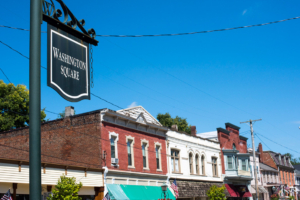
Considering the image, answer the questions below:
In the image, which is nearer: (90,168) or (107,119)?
(90,168)

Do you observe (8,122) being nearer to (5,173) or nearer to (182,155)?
(182,155)

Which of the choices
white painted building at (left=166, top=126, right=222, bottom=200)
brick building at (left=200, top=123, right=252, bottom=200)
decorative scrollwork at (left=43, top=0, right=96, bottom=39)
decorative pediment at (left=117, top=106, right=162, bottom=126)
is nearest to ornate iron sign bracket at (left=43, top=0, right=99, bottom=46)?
decorative scrollwork at (left=43, top=0, right=96, bottom=39)

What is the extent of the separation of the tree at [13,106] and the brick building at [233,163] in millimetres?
22594

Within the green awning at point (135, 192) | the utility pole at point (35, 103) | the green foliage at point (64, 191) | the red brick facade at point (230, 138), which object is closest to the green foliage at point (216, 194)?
the green awning at point (135, 192)

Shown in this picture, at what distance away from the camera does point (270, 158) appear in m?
65.1

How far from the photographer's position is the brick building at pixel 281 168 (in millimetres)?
63531

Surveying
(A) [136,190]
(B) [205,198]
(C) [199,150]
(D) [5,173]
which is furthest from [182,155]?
(D) [5,173]

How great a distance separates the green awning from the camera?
23.7 m

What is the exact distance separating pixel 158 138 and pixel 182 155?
13.4 ft

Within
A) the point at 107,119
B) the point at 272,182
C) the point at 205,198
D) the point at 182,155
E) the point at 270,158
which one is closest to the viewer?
the point at 107,119

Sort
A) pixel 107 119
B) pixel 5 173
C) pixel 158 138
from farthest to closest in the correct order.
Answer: pixel 158 138 → pixel 107 119 → pixel 5 173

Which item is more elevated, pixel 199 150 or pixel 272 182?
pixel 199 150

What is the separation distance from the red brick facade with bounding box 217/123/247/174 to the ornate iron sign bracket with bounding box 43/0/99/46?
37563 mm

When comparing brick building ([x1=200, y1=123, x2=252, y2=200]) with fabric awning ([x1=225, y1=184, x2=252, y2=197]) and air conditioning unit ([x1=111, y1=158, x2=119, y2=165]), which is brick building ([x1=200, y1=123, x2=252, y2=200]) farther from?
air conditioning unit ([x1=111, y1=158, x2=119, y2=165])
